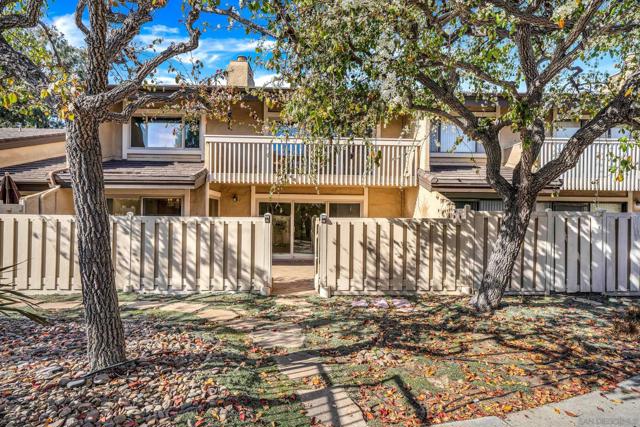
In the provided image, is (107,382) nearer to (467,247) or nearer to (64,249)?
(64,249)

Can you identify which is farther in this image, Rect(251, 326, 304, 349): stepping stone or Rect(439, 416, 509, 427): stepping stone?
Rect(251, 326, 304, 349): stepping stone

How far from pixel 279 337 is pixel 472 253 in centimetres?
488

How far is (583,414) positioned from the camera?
3631 millimetres

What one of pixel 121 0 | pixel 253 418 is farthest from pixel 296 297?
pixel 121 0

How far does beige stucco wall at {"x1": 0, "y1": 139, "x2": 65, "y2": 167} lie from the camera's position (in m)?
12.9

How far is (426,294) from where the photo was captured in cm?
819

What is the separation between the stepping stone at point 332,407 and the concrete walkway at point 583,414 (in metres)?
0.83

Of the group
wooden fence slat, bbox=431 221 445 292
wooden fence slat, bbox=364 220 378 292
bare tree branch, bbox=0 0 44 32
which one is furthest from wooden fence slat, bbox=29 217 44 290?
wooden fence slat, bbox=431 221 445 292

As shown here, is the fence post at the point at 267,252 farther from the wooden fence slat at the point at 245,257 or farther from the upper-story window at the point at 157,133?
the upper-story window at the point at 157,133

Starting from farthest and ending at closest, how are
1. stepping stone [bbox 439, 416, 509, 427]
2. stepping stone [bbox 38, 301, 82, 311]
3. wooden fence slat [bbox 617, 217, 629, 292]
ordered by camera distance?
wooden fence slat [bbox 617, 217, 629, 292], stepping stone [bbox 38, 301, 82, 311], stepping stone [bbox 439, 416, 509, 427]

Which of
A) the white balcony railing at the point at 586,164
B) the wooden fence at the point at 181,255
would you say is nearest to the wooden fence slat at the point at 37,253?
the wooden fence at the point at 181,255

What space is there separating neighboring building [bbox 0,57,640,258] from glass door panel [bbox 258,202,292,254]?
39 millimetres

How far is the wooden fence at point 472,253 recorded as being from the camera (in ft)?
26.8

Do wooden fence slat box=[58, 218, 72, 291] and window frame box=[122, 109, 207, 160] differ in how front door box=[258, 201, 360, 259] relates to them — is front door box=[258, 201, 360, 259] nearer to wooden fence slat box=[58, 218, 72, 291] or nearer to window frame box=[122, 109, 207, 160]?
window frame box=[122, 109, 207, 160]
